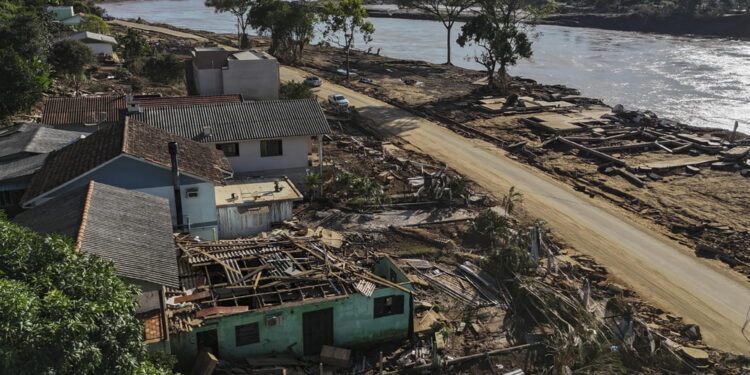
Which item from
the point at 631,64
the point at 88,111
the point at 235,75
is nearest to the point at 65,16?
the point at 235,75

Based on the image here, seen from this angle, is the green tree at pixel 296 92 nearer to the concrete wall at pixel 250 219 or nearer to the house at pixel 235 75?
the house at pixel 235 75

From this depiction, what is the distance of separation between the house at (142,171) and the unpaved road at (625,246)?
16246 millimetres

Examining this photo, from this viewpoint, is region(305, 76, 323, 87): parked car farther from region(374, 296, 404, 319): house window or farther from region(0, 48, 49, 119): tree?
region(374, 296, 404, 319): house window

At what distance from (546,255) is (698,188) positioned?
16.3 meters

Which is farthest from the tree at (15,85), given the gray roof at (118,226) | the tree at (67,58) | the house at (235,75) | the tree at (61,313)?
the tree at (61,313)

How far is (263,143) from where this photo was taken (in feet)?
98.5

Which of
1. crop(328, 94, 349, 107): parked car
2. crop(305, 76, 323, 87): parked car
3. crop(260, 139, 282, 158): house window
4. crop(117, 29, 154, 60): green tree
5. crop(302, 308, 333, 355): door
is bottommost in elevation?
crop(302, 308, 333, 355): door

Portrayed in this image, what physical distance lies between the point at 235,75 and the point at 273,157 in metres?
16.9

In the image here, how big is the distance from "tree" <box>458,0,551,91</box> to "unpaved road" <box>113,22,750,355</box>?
17.6 meters

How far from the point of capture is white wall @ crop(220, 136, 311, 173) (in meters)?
29.8

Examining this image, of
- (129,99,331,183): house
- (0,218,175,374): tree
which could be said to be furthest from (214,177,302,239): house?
(0,218,175,374): tree

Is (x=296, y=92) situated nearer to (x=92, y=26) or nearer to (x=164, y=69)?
(x=164, y=69)

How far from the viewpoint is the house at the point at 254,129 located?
2894 centimetres

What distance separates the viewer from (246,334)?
17.3 meters
